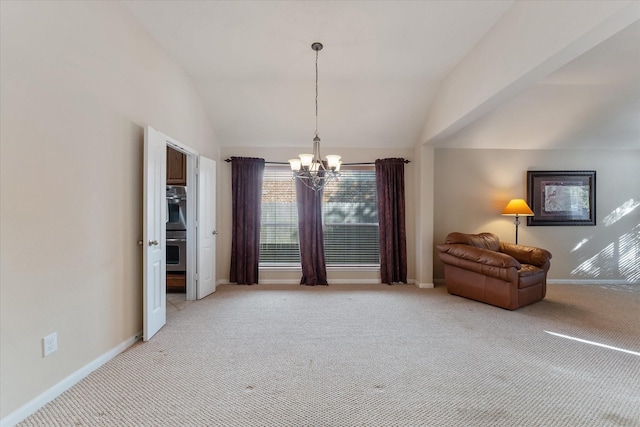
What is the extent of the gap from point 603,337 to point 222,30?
519cm

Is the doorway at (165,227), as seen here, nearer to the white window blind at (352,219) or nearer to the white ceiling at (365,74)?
the white ceiling at (365,74)

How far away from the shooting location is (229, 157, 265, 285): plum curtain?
4957 mm

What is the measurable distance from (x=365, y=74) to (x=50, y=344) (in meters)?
4.26

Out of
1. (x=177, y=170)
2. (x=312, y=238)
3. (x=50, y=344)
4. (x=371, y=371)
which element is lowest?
(x=371, y=371)

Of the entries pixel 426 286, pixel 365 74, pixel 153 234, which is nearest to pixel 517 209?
pixel 426 286

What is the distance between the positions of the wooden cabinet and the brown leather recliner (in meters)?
4.29

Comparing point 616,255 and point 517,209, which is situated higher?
point 517,209

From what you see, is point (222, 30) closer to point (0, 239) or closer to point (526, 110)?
point (0, 239)

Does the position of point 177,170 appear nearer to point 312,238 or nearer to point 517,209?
point 312,238

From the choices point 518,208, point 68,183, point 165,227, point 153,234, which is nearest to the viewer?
point 68,183

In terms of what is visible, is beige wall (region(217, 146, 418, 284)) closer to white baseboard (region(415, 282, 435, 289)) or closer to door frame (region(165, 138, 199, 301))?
white baseboard (region(415, 282, 435, 289))

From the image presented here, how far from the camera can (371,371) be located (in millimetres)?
2279

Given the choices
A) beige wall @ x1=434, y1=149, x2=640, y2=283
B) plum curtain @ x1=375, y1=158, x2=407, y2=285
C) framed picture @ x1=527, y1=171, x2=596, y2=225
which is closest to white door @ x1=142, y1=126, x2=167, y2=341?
plum curtain @ x1=375, y1=158, x2=407, y2=285

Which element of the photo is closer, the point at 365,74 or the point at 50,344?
the point at 50,344
